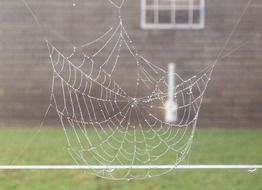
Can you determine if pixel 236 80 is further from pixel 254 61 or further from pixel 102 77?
pixel 102 77

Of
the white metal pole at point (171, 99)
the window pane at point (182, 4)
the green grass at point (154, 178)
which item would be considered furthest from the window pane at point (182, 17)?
the green grass at point (154, 178)

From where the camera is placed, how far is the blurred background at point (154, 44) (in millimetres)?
9680

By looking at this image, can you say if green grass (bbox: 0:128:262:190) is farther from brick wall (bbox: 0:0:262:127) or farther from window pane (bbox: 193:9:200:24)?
window pane (bbox: 193:9:200:24)

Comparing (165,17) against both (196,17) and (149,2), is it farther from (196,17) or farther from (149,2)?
(196,17)

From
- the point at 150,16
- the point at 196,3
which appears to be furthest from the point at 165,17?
the point at 196,3

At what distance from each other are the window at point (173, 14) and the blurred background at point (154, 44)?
16 millimetres

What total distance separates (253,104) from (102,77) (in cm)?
245

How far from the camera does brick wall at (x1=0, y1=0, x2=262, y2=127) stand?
970 centimetres

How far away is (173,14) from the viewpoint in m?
9.74

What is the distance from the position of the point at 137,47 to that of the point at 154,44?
278 mm

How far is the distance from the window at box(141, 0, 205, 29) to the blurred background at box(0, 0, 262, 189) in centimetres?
2

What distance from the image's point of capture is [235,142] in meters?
7.70

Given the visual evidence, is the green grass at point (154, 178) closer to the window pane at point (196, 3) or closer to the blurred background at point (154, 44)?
the blurred background at point (154, 44)

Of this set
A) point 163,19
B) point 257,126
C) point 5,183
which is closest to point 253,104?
point 257,126
